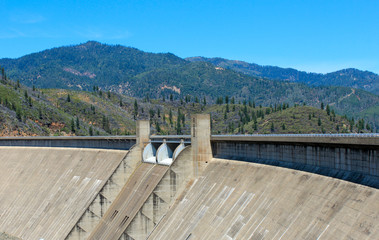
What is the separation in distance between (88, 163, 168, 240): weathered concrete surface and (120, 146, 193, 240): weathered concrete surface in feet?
2.55

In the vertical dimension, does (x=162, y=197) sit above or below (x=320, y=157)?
below

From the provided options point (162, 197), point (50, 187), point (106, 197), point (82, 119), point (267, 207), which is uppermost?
point (82, 119)

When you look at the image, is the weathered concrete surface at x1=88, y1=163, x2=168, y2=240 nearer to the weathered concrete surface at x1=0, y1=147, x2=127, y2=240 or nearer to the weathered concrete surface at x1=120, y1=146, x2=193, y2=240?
the weathered concrete surface at x1=120, y1=146, x2=193, y2=240

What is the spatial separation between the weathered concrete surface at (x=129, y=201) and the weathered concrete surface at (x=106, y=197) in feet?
1.46

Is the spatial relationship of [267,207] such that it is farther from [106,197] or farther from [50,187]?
[50,187]

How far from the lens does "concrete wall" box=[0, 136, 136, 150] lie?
54.8 meters

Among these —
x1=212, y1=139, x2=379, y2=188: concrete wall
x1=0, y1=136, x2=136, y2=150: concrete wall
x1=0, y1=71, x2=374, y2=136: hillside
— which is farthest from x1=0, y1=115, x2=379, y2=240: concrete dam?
x1=0, y1=71, x2=374, y2=136: hillside

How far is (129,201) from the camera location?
43250 millimetres

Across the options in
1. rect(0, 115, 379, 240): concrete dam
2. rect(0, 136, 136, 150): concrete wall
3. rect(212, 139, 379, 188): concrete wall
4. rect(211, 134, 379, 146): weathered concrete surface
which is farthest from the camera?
rect(0, 136, 136, 150): concrete wall

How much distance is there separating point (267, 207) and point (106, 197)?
2288cm

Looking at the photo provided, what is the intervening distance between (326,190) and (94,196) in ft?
94.2

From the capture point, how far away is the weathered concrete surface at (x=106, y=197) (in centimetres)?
4381

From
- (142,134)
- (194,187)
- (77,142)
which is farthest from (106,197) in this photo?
(77,142)

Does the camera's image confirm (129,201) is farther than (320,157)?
Yes
